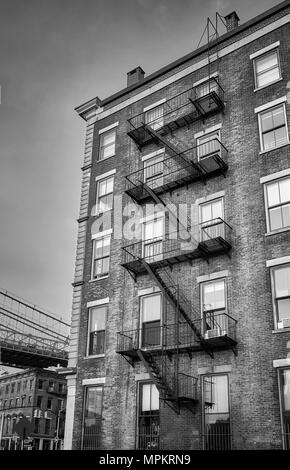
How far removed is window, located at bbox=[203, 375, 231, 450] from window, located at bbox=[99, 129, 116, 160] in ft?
46.5

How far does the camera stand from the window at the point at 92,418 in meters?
21.7

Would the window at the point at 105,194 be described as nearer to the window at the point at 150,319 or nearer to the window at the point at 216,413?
the window at the point at 150,319

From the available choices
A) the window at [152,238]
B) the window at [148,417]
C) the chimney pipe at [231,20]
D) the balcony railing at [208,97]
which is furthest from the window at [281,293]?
the chimney pipe at [231,20]

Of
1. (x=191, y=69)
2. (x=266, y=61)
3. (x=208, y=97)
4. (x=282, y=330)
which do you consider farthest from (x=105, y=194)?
(x=282, y=330)

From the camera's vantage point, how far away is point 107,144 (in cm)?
2886

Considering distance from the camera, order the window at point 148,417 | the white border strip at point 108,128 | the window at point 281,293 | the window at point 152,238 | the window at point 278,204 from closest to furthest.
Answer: the window at point 281,293 → the window at point 148,417 → the window at point 278,204 → the window at point 152,238 → the white border strip at point 108,128

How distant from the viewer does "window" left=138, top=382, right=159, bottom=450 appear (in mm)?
19950

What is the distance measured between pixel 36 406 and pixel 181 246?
7585cm

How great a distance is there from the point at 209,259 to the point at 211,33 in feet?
46.0

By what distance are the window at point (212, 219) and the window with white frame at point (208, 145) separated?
8.70 feet

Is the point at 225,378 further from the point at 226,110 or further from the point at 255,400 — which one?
the point at 226,110

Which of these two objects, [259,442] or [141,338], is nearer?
[259,442]

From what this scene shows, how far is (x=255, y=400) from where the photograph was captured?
58.9 ft
